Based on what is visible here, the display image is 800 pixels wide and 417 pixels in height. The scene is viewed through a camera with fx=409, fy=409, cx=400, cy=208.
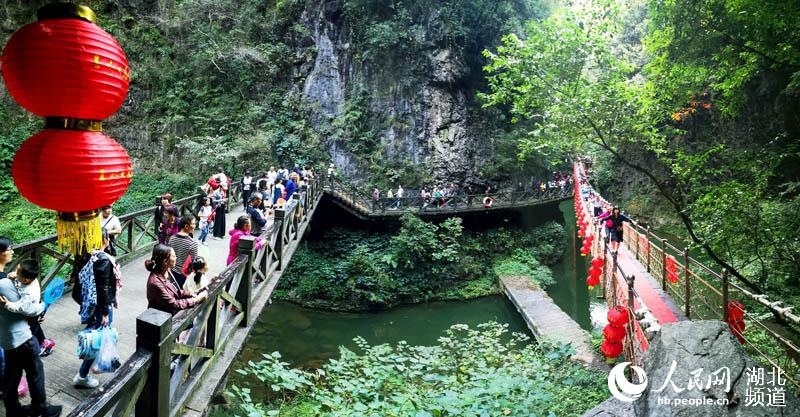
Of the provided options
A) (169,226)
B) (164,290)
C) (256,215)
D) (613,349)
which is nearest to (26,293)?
(164,290)

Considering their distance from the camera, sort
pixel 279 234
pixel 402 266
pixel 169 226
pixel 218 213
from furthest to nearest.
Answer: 1. pixel 402 266
2. pixel 218 213
3. pixel 279 234
4. pixel 169 226

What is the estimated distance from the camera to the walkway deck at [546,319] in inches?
333

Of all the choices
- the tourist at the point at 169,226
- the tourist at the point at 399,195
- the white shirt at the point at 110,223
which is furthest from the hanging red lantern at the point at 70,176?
the tourist at the point at 399,195

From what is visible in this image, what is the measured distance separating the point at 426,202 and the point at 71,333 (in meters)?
13.0

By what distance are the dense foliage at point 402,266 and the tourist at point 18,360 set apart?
36.6 ft

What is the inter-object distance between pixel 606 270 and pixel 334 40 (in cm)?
1574

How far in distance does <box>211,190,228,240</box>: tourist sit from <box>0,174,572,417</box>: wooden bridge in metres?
0.27

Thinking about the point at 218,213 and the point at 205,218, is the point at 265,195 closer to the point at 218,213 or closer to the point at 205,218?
the point at 218,213

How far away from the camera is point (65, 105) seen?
245cm

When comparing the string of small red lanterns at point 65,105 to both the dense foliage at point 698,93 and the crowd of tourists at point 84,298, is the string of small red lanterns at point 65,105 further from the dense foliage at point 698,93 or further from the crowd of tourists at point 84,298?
the dense foliage at point 698,93

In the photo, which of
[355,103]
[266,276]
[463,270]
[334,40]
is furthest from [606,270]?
[334,40]

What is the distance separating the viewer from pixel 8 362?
9.51ft

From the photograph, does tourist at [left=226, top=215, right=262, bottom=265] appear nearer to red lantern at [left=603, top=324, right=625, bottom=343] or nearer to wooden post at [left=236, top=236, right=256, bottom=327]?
wooden post at [left=236, top=236, right=256, bottom=327]

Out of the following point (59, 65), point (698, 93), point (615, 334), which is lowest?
point (615, 334)
